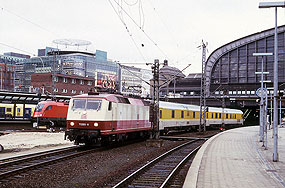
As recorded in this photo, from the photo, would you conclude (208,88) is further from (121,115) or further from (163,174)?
(163,174)

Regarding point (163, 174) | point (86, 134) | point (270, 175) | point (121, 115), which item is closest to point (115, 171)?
point (163, 174)

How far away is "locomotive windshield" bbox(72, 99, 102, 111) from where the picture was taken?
2034 cm

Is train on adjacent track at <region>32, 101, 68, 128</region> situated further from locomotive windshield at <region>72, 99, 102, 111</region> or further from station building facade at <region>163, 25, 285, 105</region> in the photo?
station building facade at <region>163, 25, 285, 105</region>

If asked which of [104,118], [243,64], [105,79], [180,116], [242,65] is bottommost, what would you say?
[180,116]

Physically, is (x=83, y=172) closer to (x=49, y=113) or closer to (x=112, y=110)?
(x=112, y=110)

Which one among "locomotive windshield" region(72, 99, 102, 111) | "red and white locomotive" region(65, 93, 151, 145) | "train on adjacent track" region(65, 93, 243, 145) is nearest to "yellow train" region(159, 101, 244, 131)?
"train on adjacent track" region(65, 93, 243, 145)

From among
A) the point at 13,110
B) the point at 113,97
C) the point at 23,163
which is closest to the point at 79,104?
the point at 113,97

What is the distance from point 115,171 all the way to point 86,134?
23.2ft

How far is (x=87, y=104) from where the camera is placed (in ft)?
67.7

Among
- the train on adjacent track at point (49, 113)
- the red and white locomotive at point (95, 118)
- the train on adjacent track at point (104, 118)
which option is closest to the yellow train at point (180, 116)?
the train on adjacent track at point (104, 118)

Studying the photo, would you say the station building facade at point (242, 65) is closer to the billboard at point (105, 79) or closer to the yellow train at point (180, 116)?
the yellow train at point (180, 116)

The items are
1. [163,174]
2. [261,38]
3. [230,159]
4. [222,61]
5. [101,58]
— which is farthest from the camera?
[101,58]

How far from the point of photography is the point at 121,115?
22344 millimetres

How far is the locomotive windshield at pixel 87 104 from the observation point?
2034 cm
